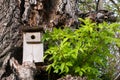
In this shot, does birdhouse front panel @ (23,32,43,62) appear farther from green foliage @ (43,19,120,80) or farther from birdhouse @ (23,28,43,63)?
green foliage @ (43,19,120,80)

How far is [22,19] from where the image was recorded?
2521 millimetres

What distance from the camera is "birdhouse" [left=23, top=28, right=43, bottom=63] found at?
228 cm

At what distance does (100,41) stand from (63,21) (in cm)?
54

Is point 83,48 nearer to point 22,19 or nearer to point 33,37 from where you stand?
point 33,37

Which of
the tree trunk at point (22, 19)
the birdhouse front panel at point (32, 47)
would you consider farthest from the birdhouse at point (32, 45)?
the tree trunk at point (22, 19)

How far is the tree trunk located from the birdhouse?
0.12 meters

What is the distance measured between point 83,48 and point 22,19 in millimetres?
730

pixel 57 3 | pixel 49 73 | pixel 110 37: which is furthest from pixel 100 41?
pixel 57 3

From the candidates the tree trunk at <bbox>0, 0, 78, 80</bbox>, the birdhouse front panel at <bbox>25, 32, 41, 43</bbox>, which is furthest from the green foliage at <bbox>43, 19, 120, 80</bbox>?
the tree trunk at <bbox>0, 0, 78, 80</bbox>

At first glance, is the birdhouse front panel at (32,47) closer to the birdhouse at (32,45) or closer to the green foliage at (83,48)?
the birdhouse at (32,45)

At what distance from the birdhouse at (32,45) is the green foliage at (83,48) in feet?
0.61

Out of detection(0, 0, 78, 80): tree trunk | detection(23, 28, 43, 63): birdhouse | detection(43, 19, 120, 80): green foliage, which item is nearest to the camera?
detection(43, 19, 120, 80): green foliage

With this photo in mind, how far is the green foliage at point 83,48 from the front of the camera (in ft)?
6.54

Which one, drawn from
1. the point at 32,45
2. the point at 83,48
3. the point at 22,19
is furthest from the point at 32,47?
the point at 83,48
